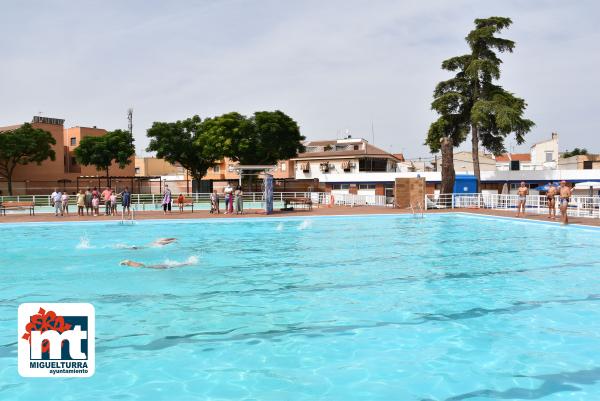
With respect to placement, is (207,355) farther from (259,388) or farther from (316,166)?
(316,166)

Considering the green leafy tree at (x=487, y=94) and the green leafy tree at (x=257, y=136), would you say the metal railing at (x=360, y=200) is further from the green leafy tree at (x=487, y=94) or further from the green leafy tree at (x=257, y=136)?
the green leafy tree at (x=257, y=136)

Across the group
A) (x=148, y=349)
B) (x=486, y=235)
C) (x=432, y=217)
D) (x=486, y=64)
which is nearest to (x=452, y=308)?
(x=148, y=349)

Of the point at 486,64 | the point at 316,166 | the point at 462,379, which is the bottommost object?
the point at 462,379

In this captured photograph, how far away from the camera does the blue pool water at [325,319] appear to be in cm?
591

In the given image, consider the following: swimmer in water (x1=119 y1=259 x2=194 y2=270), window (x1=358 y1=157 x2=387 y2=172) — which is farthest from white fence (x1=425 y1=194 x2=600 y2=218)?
window (x1=358 y1=157 x2=387 y2=172)

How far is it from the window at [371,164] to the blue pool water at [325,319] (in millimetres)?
43915

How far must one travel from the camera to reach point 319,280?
11.4 metres

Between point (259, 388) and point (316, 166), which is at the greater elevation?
point (316, 166)

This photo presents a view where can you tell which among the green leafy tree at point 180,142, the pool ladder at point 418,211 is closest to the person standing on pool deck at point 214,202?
the pool ladder at point 418,211

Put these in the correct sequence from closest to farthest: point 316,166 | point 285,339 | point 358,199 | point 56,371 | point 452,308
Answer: point 56,371 < point 285,339 < point 452,308 < point 358,199 < point 316,166

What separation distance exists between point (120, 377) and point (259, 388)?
179 cm

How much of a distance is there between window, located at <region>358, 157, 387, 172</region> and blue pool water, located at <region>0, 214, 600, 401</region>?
43.9 m

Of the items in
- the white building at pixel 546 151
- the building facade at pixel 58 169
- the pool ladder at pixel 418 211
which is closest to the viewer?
the pool ladder at pixel 418 211

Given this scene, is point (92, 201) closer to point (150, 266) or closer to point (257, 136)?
point (150, 266)
